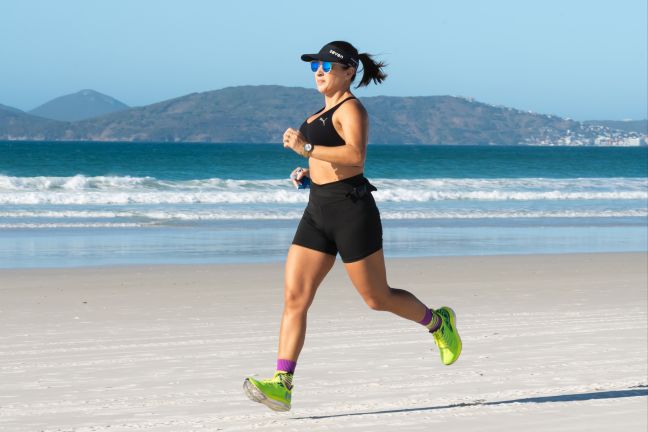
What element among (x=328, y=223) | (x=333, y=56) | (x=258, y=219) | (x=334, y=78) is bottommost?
(x=258, y=219)

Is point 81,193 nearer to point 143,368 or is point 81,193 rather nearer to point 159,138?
point 143,368

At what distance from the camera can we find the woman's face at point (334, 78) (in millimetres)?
5230

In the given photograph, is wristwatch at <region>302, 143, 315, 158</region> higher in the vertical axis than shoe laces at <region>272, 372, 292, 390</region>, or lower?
higher

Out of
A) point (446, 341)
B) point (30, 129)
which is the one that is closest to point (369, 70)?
point (446, 341)

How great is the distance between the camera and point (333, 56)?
5.23 m

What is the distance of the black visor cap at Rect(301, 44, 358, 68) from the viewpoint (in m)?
5.23

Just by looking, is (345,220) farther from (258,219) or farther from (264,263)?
(258,219)

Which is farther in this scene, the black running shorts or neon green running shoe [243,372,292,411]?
the black running shorts

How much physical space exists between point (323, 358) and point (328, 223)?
5.66 ft

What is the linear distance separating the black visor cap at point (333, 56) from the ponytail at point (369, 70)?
0.46 ft

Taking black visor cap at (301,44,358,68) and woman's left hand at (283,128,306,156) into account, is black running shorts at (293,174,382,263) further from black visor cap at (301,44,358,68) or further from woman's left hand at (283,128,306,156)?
black visor cap at (301,44,358,68)

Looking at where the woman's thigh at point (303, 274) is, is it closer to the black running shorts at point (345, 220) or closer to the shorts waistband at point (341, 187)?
the black running shorts at point (345, 220)

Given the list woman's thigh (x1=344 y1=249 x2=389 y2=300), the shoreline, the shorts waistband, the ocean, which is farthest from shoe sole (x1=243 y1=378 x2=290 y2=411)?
the ocean

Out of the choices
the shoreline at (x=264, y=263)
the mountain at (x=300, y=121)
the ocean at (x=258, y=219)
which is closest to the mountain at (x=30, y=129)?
the mountain at (x=300, y=121)
